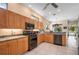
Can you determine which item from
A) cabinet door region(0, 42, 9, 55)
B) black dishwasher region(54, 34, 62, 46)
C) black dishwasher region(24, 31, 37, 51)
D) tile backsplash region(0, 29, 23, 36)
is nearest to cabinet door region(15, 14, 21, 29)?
tile backsplash region(0, 29, 23, 36)

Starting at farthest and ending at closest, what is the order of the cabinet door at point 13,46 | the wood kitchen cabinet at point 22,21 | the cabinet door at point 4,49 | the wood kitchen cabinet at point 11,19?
the wood kitchen cabinet at point 22,21 → the wood kitchen cabinet at point 11,19 → the cabinet door at point 13,46 → the cabinet door at point 4,49

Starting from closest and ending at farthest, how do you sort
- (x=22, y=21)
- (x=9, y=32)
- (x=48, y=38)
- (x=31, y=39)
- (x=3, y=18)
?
(x=3, y=18) < (x=48, y=38) < (x=9, y=32) < (x=22, y=21) < (x=31, y=39)

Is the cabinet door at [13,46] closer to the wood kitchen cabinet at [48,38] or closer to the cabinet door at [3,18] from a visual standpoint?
the cabinet door at [3,18]

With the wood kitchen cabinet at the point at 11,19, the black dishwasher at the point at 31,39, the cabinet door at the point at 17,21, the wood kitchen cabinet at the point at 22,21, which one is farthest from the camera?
the black dishwasher at the point at 31,39

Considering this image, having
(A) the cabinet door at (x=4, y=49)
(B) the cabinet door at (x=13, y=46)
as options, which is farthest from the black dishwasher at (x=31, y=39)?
(A) the cabinet door at (x=4, y=49)

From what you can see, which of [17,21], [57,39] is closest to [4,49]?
[17,21]

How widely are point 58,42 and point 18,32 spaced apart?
1.95 m

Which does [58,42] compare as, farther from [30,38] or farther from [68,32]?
[30,38]

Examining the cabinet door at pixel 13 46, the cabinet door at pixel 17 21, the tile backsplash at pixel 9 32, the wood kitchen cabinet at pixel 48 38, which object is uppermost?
the cabinet door at pixel 17 21

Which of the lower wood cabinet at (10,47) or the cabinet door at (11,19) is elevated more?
the cabinet door at (11,19)

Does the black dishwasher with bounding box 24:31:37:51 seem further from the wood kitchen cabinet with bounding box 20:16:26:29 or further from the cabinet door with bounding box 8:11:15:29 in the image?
the cabinet door with bounding box 8:11:15:29

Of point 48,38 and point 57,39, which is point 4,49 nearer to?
point 48,38

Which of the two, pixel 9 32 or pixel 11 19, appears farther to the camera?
pixel 9 32

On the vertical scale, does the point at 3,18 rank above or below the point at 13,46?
above
